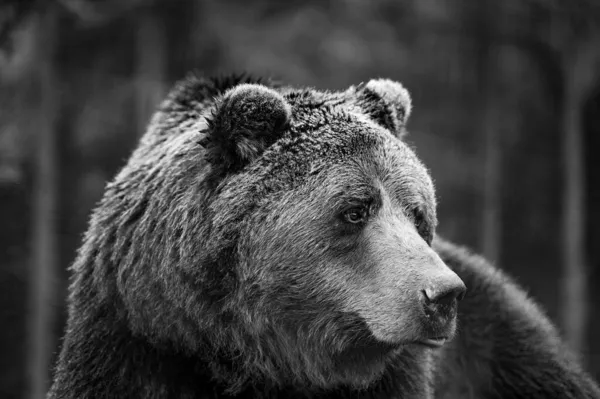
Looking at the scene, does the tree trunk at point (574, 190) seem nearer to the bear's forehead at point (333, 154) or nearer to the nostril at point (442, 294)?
the bear's forehead at point (333, 154)

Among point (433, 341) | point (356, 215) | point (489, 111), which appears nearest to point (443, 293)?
point (433, 341)

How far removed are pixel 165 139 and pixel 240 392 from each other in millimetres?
1699

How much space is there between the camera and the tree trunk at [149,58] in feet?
54.1

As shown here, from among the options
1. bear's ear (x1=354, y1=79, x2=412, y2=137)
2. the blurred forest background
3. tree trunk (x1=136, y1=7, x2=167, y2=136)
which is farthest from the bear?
tree trunk (x1=136, y1=7, x2=167, y2=136)

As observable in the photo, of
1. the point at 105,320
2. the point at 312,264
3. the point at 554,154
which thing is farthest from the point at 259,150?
the point at 554,154

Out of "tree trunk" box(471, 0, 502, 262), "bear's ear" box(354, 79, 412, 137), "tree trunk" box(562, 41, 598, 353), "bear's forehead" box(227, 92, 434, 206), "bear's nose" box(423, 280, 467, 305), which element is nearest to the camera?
"bear's nose" box(423, 280, 467, 305)

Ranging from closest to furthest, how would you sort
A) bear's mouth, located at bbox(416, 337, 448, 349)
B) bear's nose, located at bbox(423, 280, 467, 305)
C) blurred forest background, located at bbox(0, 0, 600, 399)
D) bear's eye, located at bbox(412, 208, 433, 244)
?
bear's nose, located at bbox(423, 280, 467, 305)
bear's mouth, located at bbox(416, 337, 448, 349)
bear's eye, located at bbox(412, 208, 433, 244)
blurred forest background, located at bbox(0, 0, 600, 399)

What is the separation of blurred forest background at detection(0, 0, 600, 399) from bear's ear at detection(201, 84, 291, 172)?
350 inches

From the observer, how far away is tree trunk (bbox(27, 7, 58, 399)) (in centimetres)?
1450

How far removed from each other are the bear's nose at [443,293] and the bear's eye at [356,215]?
0.57m

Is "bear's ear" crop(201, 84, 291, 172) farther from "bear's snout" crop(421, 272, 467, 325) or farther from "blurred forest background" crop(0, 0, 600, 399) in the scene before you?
"blurred forest background" crop(0, 0, 600, 399)

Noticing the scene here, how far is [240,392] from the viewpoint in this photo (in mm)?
4262

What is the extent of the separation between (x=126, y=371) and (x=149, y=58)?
14604mm

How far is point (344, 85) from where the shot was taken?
21.9 m
